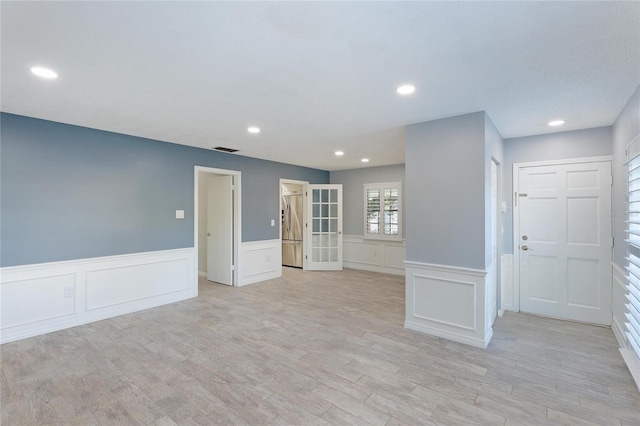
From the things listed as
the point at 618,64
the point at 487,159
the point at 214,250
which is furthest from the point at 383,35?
the point at 214,250

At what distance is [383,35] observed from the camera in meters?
1.72

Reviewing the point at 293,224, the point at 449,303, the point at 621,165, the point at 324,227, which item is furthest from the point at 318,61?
the point at 293,224

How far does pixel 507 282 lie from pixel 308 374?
10.5ft

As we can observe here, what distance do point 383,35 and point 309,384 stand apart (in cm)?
254

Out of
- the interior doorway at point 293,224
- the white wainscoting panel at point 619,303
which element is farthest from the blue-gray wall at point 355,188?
the white wainscoting panel at point 619,303

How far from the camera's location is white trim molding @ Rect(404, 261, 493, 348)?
302 cm

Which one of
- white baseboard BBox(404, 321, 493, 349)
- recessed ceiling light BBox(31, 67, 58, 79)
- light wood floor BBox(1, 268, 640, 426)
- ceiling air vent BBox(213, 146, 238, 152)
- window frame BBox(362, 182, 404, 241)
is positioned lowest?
light wood floor BBox(1, 268, 640, 426)

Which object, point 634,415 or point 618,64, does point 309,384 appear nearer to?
point 634,415

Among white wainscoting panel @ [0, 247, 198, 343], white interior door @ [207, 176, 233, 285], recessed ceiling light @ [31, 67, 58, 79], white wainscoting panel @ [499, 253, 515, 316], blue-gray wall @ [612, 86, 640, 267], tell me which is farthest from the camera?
white interior door @ [207, 176, 233, 285]

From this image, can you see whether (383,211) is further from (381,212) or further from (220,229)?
(220,229)

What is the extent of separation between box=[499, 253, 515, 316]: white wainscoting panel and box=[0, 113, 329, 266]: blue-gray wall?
4.71m

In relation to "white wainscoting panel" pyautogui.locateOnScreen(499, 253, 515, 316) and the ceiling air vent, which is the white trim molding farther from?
the ceiling air vent

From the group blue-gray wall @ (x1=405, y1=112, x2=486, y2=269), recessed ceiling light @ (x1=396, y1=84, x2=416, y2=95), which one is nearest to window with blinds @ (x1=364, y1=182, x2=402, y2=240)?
blue-gray wall @ (x1=405, y1=112, x2=486, y2=269)

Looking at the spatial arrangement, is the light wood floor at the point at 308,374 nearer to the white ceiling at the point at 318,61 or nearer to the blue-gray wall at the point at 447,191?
the blue-gray wall at the point at 447,191
